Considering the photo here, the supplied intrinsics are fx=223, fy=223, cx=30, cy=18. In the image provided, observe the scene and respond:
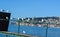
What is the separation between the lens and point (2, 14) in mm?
30469

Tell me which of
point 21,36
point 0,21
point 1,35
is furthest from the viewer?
point 0,21

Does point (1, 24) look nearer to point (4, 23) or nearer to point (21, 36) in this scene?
point (4, 23)

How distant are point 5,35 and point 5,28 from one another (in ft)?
44.5

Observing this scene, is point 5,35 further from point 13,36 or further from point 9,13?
point 9,13

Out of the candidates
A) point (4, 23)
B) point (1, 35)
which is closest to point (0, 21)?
point (4, 23)

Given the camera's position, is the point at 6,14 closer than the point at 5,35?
No

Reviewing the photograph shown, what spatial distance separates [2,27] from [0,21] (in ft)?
7.16

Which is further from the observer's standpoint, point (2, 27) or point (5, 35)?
point (2, 27)

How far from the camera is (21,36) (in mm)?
15648

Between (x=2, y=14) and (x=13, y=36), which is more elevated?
(x=2, y=14)

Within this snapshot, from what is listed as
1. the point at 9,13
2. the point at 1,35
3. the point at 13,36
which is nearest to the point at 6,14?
the point at 9,13

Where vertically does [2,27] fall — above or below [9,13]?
below

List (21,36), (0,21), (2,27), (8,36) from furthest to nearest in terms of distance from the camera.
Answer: (2,27)
(0,21)
(8,36)
(21,36)

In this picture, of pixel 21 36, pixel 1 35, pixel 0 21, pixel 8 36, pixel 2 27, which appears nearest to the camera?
pixel 21 36
